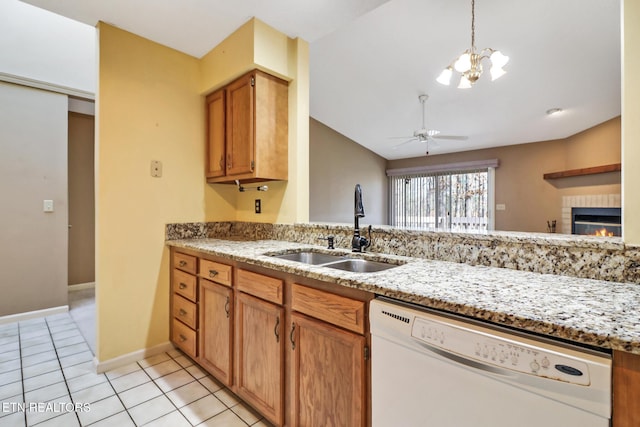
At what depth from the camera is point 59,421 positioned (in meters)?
1.54

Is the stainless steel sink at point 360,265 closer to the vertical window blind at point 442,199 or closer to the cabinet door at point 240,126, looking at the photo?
the cabinet door at point 240,126

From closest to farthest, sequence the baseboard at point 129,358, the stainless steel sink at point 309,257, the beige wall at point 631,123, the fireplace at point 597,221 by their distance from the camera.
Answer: the beige wall at point 631,123, the stainless steel sink at point 309,257, the baseboard at point 129,358, the fireplace at point 597,221

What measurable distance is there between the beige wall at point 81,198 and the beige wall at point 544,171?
262 inches

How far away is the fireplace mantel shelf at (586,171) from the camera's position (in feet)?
14.0

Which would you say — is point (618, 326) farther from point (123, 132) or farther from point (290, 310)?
point (123, 132)

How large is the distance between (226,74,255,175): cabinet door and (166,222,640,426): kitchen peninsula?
68 cm

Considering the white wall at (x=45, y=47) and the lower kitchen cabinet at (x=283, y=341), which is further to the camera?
the white wall at (x=45, y=47)

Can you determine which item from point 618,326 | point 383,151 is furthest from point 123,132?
point 383,151

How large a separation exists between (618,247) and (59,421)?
266cm

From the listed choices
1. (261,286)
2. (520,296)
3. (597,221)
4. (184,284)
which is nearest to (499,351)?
(520,296)

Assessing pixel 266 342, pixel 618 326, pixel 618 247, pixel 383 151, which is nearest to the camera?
pixel 618 326

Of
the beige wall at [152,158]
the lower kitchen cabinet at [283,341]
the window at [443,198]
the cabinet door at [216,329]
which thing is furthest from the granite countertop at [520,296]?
the window at [443,198]

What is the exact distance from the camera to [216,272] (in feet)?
5.93

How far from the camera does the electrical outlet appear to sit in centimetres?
225
